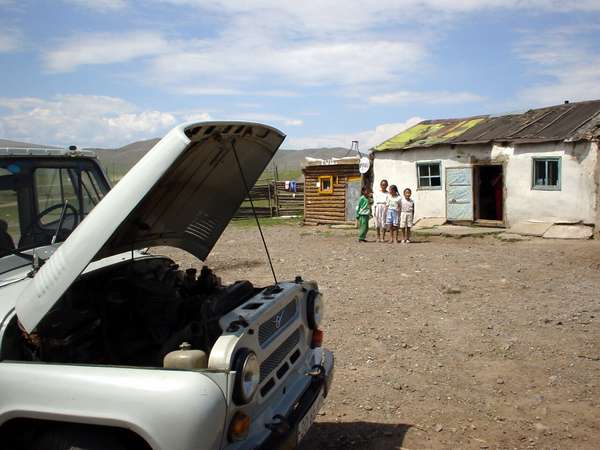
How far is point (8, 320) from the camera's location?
8.03 feet

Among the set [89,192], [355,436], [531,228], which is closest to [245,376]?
[355,436]

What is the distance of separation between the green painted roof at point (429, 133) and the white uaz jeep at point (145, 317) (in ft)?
48.4

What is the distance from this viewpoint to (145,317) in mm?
3199

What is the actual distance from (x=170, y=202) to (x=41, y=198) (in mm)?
930

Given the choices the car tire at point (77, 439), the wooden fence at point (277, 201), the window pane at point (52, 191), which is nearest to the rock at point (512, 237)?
the window pane at point (52, 191)

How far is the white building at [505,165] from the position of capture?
46.4 ft

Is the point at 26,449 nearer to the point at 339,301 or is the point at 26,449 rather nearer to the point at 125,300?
the point at 125,300

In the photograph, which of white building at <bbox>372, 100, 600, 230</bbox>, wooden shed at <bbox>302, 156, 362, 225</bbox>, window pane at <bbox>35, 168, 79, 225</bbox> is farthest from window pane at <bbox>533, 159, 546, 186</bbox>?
window pane at <bbox>35, 168, 79, 225</bbox>

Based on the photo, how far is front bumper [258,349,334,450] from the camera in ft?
8.21

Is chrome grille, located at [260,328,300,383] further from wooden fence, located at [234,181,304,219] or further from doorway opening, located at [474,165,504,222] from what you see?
wooden fence, located at [234,181,304,219]

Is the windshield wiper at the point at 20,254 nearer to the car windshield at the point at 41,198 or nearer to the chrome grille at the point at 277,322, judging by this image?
the car windshield at the point at 41,198

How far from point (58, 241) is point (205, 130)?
4.92 ft

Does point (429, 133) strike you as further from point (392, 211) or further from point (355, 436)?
point (355, 436)

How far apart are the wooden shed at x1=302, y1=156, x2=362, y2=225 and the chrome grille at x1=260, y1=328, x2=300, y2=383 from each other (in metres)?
17.3
